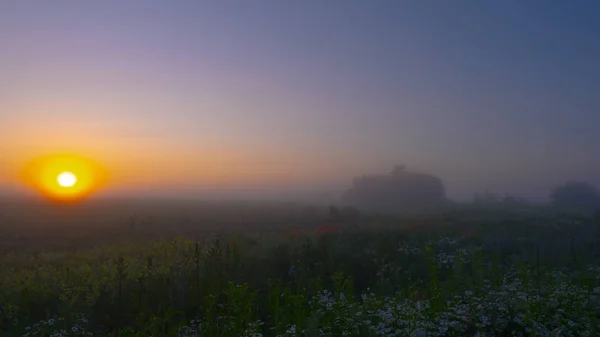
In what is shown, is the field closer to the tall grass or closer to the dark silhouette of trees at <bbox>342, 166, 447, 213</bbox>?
the tall grass

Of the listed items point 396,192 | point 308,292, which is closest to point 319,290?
point 308,292

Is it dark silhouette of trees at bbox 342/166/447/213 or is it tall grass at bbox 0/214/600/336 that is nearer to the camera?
tall grass at bbox 0/214/600/336

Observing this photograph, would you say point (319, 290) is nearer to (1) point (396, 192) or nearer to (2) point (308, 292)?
(2) point (308, 292)

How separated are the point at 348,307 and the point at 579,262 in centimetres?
858

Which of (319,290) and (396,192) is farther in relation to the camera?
(396,192)

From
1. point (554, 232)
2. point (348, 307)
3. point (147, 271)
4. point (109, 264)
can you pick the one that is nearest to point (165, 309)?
point (147, 271)

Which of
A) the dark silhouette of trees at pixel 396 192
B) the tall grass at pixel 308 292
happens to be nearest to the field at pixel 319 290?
the tall grass at pixel 308 292

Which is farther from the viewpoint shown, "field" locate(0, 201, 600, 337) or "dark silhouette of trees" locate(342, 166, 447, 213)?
"dark silhouette of trees" locate(342, 166, 447, 213)

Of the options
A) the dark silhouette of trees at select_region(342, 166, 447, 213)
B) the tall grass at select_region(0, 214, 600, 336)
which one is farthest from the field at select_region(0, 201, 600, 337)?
the dark silhouette of trees at select_region(342, 166, 447, 213)

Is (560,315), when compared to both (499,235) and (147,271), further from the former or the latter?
(499,235)

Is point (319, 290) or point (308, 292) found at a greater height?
point (319, 290)

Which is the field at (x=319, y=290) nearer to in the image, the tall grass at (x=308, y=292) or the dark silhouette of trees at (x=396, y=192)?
the tall grass at (x=308, y=292)

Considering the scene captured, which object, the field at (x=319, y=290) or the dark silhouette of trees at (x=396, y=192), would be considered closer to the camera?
the field at (x=319, y=290)

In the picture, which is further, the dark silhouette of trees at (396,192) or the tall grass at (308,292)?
the dark silhouette of trees at (396,192)
